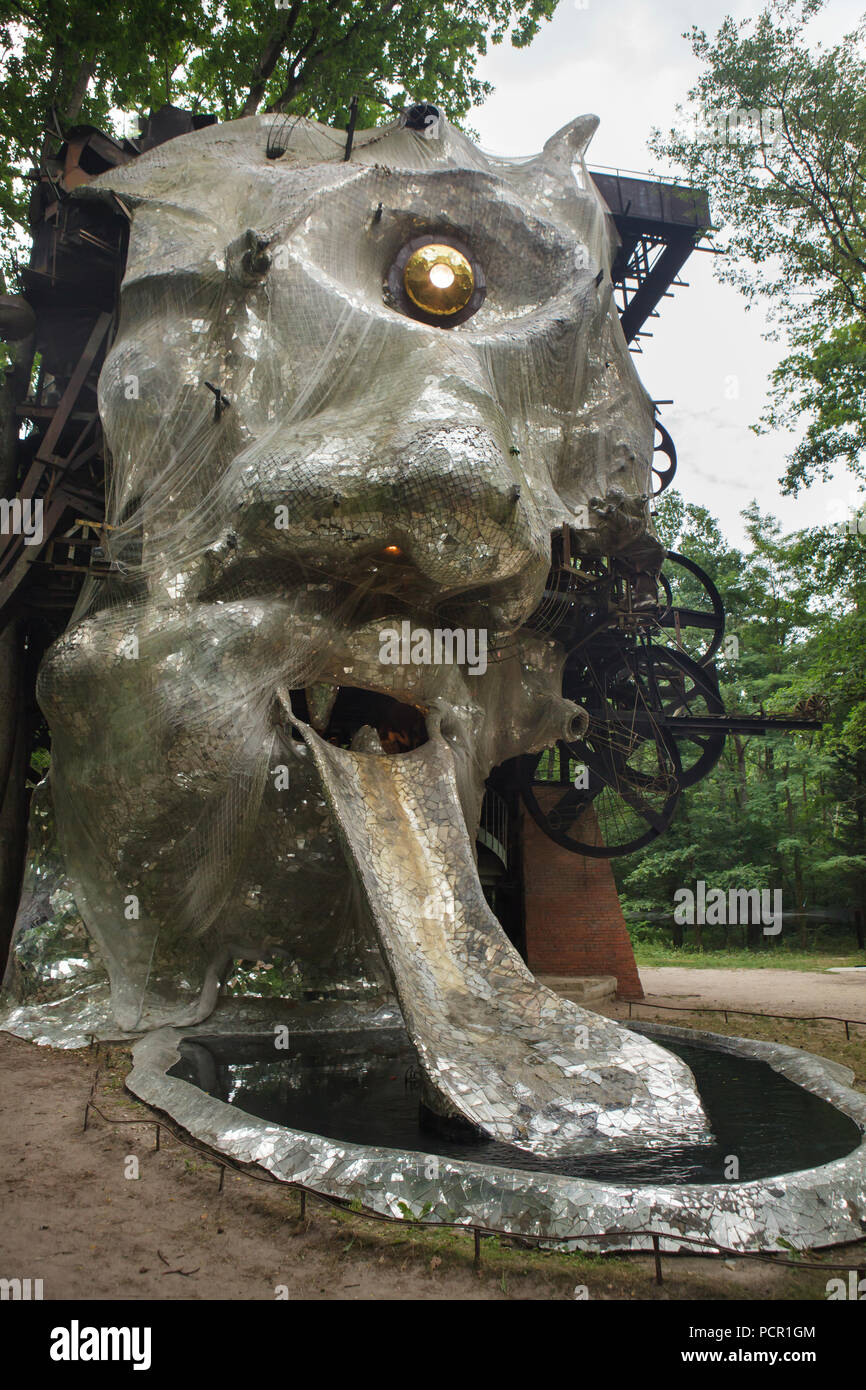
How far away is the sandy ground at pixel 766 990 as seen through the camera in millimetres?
14000

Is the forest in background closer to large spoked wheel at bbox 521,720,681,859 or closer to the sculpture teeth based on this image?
large spoked wheel at bbox 521,720,681,859

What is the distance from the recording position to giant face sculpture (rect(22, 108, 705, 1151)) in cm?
841

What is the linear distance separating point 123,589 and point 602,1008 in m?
9.16

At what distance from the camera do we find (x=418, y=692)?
396 inches

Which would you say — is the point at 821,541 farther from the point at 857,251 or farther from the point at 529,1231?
the point at 529,1231

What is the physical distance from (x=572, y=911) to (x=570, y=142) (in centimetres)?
1174

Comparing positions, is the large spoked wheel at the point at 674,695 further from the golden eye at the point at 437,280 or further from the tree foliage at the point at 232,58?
the tree foliage at the point at 232,58

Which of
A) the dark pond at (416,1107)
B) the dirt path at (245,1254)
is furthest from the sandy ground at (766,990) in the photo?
the dirt path at (245,1254)

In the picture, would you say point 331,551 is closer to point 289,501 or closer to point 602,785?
point 289,501

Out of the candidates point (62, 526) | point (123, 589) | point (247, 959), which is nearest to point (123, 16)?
point (62, 526)

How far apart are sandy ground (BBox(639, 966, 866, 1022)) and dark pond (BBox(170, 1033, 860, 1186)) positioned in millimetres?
5537

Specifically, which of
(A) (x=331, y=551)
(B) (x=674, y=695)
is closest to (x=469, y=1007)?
(A) (x=331, y=551)

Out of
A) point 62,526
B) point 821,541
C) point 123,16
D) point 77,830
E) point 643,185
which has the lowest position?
point 77,830

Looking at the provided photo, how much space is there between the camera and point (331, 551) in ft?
29.1
